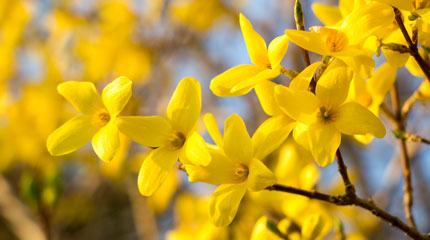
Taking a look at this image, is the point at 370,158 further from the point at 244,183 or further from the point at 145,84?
the point at 244,183

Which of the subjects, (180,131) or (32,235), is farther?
(32,235)

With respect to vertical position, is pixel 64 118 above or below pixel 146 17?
below

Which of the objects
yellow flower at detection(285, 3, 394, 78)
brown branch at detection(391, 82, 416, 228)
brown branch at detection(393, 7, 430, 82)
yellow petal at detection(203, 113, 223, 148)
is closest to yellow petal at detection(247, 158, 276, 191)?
yellow petal at detection(203, 113, 223, 148)

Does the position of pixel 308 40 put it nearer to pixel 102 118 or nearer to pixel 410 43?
pixel 410 43

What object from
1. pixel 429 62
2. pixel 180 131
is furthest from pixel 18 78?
pixel 429 62

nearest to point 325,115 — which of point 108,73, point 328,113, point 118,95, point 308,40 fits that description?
point 328,113

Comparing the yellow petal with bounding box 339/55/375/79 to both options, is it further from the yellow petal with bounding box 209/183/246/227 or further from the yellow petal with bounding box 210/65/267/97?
the yellow petal with bounding box 209/183/246/227
